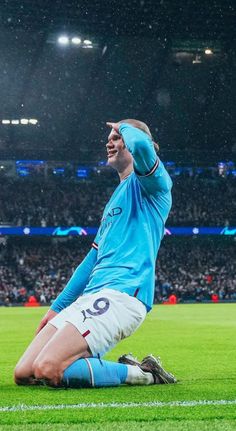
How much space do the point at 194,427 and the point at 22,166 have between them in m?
49.6

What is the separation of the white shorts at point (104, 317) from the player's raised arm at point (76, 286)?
0.72 meters

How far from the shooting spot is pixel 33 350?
5930 mm

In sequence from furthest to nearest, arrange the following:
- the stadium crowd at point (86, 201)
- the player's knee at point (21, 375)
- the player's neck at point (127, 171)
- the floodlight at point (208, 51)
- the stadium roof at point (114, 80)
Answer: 1. the stadium crowd at point (86, 201)
2. the floodlight at point (208, 51)
3. the stadium roof at point (114, 80)
4. the player's neck at point (127, 171)
5. the player's knee at point (21, 375)

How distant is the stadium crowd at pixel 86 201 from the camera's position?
1924 inches

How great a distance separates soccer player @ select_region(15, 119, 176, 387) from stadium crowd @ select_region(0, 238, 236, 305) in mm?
34417

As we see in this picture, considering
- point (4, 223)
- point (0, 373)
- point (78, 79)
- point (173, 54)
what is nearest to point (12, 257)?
point (4, 223)

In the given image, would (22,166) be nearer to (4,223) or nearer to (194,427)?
(4,223)

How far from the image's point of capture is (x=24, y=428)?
12.6 feet

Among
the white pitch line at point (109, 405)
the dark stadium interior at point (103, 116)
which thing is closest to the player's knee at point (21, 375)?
the white pitch line at point (109, 405)

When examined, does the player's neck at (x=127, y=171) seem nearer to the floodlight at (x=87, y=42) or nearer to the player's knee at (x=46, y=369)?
the player's knee at (x=46, y=369)

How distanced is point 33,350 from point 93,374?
0.58 m

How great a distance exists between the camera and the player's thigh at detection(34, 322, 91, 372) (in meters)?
5.34

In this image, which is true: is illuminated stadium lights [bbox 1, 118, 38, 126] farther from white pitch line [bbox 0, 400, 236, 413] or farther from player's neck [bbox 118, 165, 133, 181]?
white pitch line [bbox 0, 400, 236, 413]

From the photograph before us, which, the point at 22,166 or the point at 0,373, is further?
the point at 22,166
